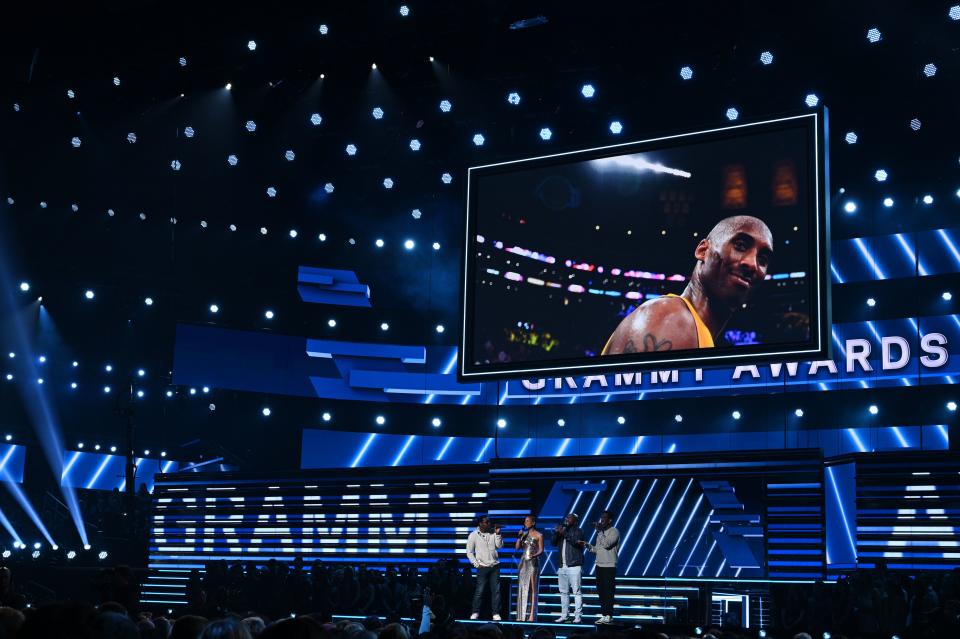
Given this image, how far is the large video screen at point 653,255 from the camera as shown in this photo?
14359 millimetres

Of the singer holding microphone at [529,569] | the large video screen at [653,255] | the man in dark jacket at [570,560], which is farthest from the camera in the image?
the singer holding microphone at [529,569]

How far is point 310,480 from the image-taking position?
21.5 m

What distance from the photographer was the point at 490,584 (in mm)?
16109

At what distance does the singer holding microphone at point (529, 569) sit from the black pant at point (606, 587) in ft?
3.15

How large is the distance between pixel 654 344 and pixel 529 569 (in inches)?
139

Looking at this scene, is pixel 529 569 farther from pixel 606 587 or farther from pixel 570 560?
pixel 606 587

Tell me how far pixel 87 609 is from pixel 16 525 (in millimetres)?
21197

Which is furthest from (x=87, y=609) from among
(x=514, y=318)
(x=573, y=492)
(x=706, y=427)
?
(x=706, y=427)

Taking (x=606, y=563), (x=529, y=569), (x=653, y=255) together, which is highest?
(x=653, y=255)

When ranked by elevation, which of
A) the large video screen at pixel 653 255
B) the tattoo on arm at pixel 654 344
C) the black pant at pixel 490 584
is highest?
the large video screen at pixel 653 255

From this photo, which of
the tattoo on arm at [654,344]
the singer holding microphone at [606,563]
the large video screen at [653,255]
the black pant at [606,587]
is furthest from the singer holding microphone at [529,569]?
the tattoo on arm at [654,344]

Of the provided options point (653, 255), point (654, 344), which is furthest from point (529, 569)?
point (653, 255)

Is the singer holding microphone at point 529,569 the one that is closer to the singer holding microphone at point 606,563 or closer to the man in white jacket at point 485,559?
the man in white jacket at point 485,559

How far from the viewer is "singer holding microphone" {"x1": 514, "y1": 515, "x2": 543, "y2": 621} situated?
1557 centimetres
